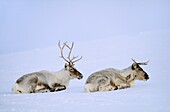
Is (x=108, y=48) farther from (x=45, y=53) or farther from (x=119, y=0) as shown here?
(x=119, y=0)

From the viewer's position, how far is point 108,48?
880 centimetres

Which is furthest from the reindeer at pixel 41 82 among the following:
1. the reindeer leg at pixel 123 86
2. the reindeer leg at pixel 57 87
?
the reindeer leg at pixel 123 86

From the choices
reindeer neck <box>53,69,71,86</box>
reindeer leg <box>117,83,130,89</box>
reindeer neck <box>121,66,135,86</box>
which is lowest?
reindeer leg <box>117,83,130,89</box>

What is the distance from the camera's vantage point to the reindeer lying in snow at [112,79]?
339 cm

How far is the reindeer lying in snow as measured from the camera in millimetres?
3387

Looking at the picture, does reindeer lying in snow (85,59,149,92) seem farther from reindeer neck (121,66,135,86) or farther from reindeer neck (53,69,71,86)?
reindeer neck (53,69,71,86)

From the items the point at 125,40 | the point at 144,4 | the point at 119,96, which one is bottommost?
the point at 119,96

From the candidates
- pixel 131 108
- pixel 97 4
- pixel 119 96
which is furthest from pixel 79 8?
pixel 131 108

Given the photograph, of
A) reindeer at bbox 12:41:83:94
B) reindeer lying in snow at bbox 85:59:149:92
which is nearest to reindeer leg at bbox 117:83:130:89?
reindeer lying in snow at bbox 85:59:149:92

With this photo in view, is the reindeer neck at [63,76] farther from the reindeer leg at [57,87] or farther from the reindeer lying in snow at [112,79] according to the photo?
the reindeer lying in snow at [112,79]

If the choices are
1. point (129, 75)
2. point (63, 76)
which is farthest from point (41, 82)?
point (129, 75)

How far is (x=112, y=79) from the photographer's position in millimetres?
3473

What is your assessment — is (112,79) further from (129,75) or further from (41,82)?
(41,82)

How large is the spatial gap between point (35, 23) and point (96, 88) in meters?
1.45
